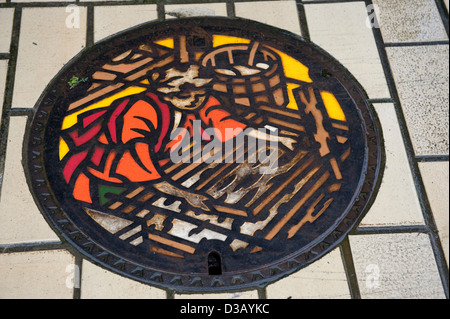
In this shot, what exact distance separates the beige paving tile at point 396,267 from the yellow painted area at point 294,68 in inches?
32.9

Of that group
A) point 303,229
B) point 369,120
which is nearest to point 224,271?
point 303,229

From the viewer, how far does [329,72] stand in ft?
7.78

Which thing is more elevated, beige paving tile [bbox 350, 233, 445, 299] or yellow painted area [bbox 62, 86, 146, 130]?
yellow painted area [bbox 62, 86, 146, 130]

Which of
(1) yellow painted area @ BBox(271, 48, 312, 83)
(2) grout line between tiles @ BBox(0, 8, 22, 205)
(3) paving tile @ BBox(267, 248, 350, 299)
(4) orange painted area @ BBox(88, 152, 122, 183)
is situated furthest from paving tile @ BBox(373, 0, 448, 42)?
(2) grout line between tiles @ BBox(0, 8, 22, 205)

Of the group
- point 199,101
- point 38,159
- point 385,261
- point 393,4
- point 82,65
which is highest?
point 393,4

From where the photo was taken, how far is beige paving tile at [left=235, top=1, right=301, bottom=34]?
256cm

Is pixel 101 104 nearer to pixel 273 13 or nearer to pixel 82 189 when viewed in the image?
pixel 82 189

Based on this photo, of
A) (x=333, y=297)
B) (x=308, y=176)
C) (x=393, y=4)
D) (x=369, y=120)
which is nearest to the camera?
(x=333, y=297)

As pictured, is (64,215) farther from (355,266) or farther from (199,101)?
(355,266)

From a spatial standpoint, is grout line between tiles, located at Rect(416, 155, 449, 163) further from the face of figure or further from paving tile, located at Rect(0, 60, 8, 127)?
paving tile, located at Rect(0, 60, 8, 127)

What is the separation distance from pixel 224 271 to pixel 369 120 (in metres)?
1.00

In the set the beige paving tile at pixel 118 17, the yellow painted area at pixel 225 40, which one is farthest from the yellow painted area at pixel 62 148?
the yellow painted area at pixel 225 40

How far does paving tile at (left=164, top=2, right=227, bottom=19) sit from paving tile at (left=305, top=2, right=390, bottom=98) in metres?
0.48

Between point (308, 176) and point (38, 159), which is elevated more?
point (38, 159)
